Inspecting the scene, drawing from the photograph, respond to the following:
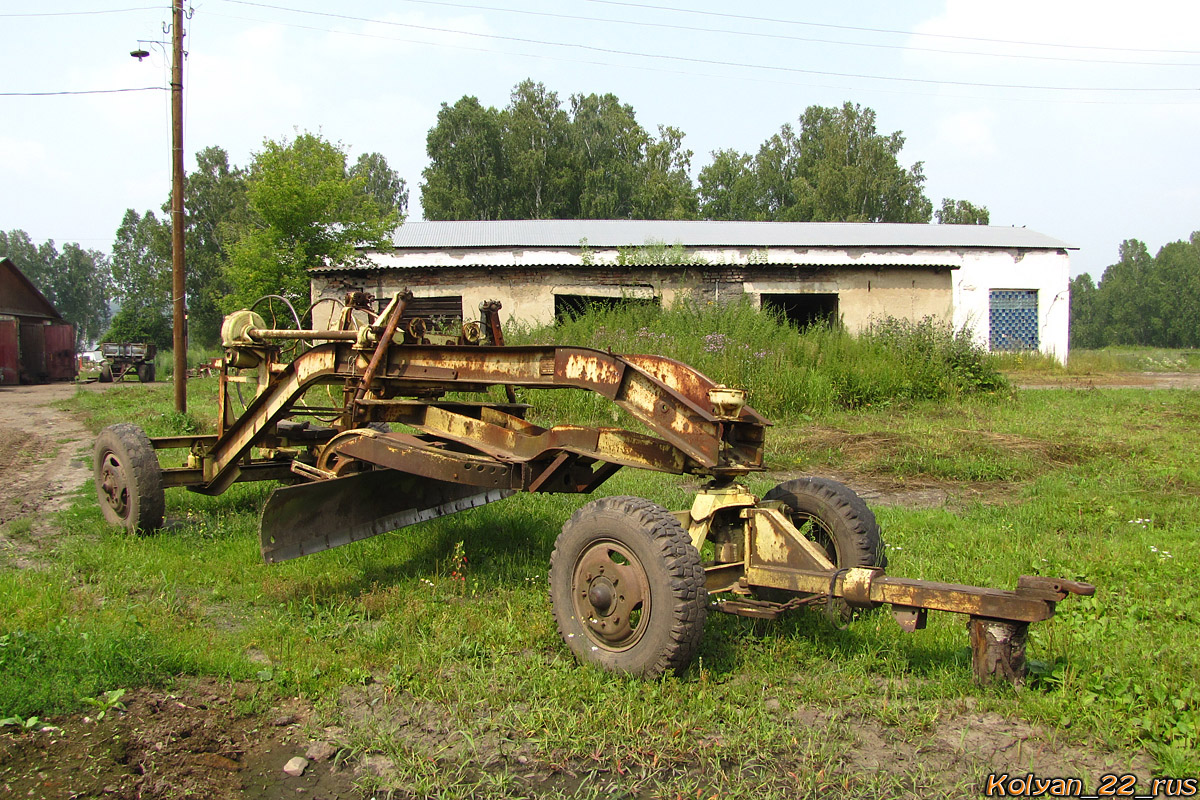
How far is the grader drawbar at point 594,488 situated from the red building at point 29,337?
30.4m

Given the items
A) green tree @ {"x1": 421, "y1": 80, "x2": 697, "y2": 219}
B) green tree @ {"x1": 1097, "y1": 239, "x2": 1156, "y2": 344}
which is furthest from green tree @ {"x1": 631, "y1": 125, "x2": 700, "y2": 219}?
green tree @ {"x1": 1097, "y1": 239, "x2": 1156, "y2": 344}

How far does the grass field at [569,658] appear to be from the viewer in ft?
9.87

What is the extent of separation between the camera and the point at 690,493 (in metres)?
7.14

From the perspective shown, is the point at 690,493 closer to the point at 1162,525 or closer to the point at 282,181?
the point at 1162,525

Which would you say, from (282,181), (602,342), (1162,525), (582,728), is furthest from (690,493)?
(282,181)

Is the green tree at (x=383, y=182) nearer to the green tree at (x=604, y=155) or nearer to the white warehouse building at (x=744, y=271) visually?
the green tree at (x=604, y=155)

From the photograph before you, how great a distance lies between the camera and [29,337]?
106 ft

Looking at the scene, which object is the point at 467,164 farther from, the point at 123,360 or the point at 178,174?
the point at 178,174

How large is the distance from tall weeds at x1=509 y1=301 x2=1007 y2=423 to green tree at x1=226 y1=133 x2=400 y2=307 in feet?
21.3

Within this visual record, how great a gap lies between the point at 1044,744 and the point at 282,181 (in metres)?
18.0

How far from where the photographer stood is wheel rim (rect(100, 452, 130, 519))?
6273 mm

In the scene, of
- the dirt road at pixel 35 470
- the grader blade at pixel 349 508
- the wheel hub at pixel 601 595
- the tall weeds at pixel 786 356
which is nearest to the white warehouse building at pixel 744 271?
the tall weeds at pixel 786 356

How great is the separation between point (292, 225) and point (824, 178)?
39411mm

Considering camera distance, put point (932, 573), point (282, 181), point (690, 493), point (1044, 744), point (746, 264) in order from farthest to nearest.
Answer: point (746, 264) < point (282, 181) < point (690, 493) < point (932, 573) < point (1044, 744)
